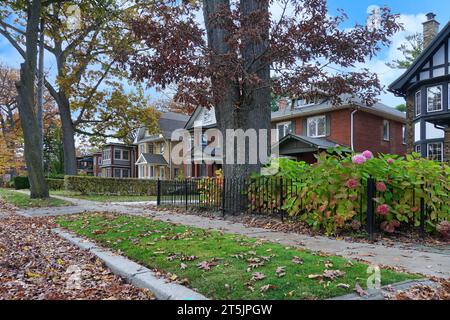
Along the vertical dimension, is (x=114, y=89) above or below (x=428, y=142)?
above

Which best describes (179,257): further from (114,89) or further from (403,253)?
(114,89)

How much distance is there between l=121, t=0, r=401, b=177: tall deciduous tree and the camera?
9.17 metres

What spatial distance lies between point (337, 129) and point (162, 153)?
23840 mm

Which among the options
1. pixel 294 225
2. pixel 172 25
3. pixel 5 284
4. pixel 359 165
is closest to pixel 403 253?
pixel 359 165

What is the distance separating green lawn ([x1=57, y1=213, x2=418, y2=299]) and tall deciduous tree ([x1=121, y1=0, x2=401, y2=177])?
411 cm

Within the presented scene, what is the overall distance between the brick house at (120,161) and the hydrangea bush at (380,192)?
47.5 metres

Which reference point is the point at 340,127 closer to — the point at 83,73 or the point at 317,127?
the point at 317,127

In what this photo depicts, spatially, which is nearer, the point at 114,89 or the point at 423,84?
the point at 423,84

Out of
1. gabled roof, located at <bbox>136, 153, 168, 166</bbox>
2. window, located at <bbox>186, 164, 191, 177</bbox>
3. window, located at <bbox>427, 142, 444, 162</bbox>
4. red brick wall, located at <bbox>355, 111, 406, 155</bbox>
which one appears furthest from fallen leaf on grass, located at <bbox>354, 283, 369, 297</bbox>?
gabled roof, located at <bbox>136, 153, 168, 166</bbox>

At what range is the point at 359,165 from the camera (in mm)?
7469

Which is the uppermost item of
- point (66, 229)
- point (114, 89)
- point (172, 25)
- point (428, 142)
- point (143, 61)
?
point (114, 89)
